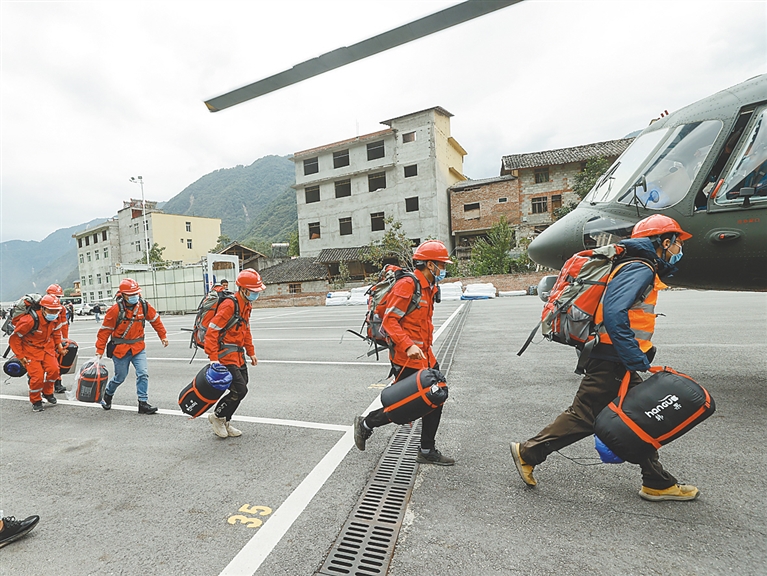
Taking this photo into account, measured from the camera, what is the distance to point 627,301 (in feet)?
8.10

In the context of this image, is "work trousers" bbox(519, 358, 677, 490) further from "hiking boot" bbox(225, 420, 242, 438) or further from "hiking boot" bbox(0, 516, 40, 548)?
"hiking boot" bbox(0, 516, 40, 548)

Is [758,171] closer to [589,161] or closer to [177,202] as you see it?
[589,161]

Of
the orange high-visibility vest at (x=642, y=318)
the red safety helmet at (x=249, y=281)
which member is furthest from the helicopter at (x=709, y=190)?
the red safety helmet at (x=249, y=281)

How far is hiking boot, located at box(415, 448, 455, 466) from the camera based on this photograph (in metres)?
3.34

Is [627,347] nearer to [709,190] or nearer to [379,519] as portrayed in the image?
[379,519]

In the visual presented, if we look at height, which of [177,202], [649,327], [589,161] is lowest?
[649,327]

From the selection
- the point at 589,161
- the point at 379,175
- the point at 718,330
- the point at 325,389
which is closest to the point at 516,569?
the point at 325,389

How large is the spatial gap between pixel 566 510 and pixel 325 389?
390cm

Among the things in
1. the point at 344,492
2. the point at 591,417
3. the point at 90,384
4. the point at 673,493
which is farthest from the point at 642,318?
the point at 90,384

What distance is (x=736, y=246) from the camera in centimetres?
459

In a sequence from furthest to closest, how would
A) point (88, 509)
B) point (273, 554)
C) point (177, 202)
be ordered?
point (177, 202) < point (88, 509) < point (273, 554)

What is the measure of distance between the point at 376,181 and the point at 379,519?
1422 inches

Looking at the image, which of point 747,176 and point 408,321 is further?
point 747,176

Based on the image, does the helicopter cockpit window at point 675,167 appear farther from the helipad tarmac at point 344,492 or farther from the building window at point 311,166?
the building window at point 311,166
